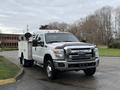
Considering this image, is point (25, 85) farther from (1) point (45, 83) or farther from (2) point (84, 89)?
(2) point (84, 89)

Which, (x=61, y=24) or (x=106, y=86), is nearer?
(x=106, y=86)

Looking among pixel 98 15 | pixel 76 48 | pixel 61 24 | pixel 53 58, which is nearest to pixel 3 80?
pixel 53 58

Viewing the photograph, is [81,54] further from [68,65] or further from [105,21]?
[105,21]

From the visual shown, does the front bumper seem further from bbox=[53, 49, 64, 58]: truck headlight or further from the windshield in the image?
the windshield

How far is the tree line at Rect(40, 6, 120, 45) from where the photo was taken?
8881cm

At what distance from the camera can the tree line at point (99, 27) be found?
8881cm

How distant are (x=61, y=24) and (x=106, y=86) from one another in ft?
335

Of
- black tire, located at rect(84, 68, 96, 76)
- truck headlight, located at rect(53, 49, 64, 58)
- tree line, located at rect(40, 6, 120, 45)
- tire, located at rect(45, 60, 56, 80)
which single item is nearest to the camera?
truck headlight, located at rect(53, 49, 64, 58)

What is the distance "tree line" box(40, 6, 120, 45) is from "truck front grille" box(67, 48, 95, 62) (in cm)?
7198

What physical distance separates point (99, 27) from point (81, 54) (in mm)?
82390

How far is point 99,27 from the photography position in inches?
3688

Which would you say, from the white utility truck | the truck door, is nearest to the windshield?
the white utility truck

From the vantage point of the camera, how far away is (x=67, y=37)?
14.5 meters

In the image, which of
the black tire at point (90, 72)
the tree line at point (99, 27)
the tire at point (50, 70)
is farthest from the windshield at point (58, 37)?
the tree line at point (99, 27)
